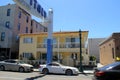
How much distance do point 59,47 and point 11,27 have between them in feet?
43.5

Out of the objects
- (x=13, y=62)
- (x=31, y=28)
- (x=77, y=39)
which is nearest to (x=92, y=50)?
(x=31, y=28)

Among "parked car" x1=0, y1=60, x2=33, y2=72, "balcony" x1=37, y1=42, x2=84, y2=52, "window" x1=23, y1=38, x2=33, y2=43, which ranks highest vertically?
"window" x1=23, y1=38, x2=33, y2=43

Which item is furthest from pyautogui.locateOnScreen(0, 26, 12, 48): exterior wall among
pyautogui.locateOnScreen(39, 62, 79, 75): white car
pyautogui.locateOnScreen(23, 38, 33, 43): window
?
pyautogui.locateOnScreen(39, 62, 79, 75): white car

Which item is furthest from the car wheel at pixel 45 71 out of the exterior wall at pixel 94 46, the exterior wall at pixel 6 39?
the exterior wall at pixel 94 46

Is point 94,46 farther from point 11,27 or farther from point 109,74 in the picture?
point 109,74

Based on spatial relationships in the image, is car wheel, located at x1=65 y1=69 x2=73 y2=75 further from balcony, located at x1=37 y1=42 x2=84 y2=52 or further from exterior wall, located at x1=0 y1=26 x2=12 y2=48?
exterior wall, located at x1=0 y1=26 x2=12 y2=48

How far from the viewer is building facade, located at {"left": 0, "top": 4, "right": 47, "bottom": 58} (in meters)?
42.1

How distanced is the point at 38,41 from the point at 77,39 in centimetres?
719

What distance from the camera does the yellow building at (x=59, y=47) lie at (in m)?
34.4

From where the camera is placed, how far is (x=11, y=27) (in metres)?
43.6

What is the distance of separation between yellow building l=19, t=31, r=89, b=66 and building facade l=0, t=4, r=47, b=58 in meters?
4.62

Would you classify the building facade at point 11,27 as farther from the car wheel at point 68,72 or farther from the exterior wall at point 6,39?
the car wheel at point 68,72

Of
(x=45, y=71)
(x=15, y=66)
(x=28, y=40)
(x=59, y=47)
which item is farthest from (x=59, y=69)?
(x=28, y=40)

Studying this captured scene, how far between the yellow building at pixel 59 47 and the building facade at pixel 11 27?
15.1 feet
